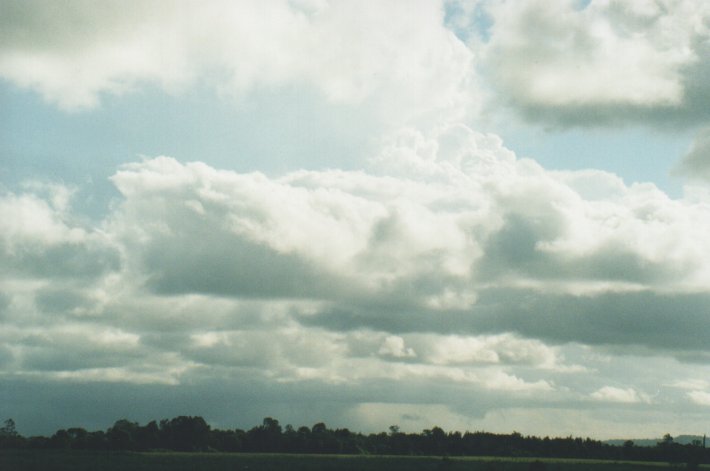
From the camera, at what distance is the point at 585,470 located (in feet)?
573

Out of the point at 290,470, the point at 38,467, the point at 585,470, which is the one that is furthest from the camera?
the point at 585,470

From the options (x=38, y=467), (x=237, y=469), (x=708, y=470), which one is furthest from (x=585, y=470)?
(x=38, y=467)

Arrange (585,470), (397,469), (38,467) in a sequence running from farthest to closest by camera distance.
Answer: (585,470) < (397,469) < (38,467)

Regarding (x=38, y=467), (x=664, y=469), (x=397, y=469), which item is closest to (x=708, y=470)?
(x=664, y=469)

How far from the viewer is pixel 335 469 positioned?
143 meters

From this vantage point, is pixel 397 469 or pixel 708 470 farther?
pixel 708 470

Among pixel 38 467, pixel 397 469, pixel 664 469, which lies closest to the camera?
pixel 38 467

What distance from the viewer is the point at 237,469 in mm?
139625

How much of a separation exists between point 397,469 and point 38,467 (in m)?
67.5

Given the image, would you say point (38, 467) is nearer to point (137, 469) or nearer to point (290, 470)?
point (137, 469)

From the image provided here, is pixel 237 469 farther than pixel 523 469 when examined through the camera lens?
No

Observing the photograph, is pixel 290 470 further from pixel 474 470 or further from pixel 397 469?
pixel 474 470

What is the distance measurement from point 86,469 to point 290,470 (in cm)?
3559

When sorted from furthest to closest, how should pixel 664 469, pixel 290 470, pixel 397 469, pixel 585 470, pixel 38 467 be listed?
1. pixel 664 469
2. pixel 585 470
3. pixel 397 469
4. pixel 290 470
5. pixel 38 467
